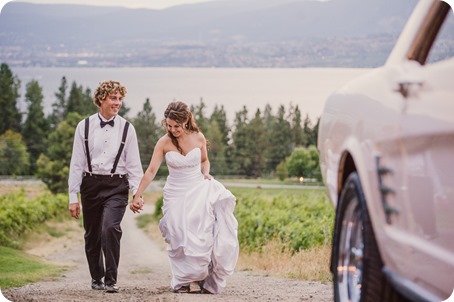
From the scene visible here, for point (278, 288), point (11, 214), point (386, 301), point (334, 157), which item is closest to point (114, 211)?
point (278, 288)

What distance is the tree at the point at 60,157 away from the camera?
8894 centimetres

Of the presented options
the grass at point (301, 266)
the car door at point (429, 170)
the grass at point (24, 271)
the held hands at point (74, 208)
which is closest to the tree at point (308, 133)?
the grass at point (24, 271)

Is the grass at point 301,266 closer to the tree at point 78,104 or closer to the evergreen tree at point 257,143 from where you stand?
the tree at point 78,104

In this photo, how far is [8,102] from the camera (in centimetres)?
11969

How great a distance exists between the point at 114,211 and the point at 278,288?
6.32ft

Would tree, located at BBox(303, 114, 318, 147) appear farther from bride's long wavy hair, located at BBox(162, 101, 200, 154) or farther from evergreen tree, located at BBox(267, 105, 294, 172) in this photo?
bride's long wavy hair, located at BBox(162, 101, 200, 154)

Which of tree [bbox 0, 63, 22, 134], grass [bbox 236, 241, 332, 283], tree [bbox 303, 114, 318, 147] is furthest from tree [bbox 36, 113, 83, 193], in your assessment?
grass [bbox 236, 241, 332, 283]

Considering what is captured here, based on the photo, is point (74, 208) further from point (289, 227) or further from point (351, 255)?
point (289, 227)

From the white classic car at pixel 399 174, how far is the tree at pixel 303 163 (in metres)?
120

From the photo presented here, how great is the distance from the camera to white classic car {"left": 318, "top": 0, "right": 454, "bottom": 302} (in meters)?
4.07

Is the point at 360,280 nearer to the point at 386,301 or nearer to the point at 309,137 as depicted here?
the point at 386,301

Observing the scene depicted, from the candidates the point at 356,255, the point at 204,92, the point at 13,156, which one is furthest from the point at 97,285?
the point at 204,92

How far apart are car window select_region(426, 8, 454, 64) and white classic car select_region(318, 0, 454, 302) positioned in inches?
0.5

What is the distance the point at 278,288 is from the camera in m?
11.2
